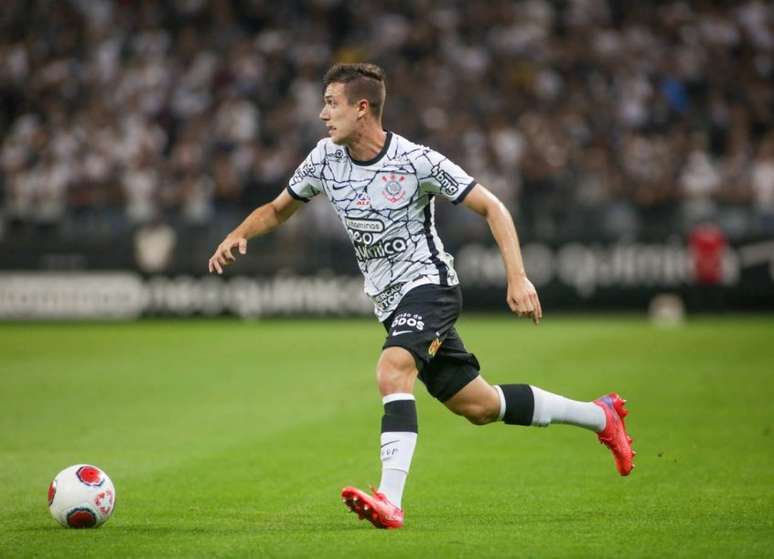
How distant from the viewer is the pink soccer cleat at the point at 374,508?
625 cm

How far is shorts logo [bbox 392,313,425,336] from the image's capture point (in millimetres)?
6801

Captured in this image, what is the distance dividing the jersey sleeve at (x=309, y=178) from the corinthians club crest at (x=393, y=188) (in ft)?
1.50

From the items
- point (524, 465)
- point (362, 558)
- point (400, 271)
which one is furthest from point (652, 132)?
point (362, 558)

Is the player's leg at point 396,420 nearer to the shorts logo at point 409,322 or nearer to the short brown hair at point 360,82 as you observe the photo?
the shorts logo at point 409,322

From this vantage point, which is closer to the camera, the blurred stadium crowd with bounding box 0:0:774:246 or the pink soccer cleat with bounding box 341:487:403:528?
the pink soccer cleat with bounding box 341:487:403:528

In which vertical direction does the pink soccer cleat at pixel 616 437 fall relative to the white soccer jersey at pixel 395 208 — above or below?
below

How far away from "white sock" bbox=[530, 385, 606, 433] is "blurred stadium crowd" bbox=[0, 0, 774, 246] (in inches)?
602

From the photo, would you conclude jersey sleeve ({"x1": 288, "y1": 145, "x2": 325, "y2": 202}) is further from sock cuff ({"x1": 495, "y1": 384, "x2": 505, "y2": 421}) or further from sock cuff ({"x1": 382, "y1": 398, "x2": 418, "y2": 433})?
sock cuff ({"x1": 495, "y1": 384, "x2": 505, "y2": 421})

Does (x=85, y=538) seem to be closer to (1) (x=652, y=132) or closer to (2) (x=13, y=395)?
(2) (x=13, y=395)

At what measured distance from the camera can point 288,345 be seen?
61.9ft

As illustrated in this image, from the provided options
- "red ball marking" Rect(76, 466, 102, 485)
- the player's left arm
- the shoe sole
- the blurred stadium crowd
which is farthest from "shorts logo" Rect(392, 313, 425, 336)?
the blurred stadium crowd

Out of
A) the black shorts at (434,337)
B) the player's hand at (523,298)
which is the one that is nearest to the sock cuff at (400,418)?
the black shorts at (434,337)

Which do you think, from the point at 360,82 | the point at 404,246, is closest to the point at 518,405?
the point at 404,246

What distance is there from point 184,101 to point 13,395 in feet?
42.1
